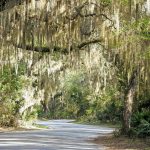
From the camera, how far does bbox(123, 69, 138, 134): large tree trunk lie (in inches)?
891

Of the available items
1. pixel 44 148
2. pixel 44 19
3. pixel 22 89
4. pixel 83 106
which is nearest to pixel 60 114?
pixel 83 106

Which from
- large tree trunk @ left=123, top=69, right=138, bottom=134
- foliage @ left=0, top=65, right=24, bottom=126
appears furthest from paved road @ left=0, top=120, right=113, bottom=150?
foliage @ left=0, top=65, right=24, bottom=126

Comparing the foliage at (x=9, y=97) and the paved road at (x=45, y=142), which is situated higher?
the foliage at (x=9, y=97)

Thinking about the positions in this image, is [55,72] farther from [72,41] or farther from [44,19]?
[44,19]

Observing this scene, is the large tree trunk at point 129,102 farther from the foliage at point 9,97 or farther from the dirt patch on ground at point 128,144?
the foliage at point 9,97

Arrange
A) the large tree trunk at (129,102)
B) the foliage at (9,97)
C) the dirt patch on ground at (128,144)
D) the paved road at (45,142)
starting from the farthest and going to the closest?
the foliage at (9,97) → the large tree trunk at (129,102) → the dirt patch on ground at (128,144) → the paved road at (45,142)

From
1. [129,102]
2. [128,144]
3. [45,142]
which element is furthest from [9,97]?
[128,144]

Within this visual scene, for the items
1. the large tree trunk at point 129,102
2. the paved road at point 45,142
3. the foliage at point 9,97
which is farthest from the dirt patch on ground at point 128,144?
the foliage at point 9,97

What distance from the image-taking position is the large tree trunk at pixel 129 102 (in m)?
22.6

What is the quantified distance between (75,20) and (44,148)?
591 centimetres

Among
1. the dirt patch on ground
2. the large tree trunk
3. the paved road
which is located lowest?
the dirt patch on ground

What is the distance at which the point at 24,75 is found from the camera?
3158 centimetres

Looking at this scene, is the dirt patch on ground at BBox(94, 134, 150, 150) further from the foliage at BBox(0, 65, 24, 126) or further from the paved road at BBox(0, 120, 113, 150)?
the foliage at BBox(0, 65, 24, 126)

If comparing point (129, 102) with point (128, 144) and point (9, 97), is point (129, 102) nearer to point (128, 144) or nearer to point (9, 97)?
point (128, 144)
